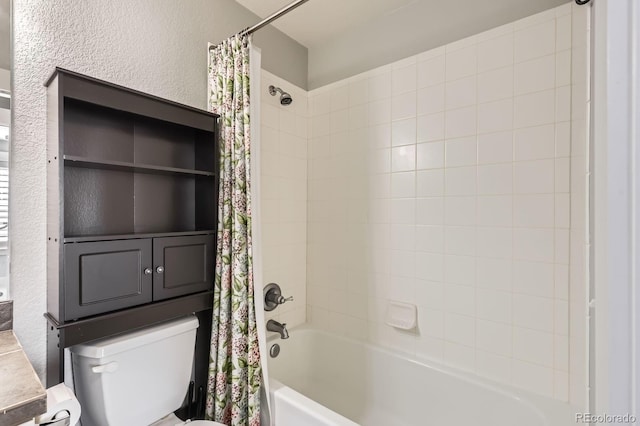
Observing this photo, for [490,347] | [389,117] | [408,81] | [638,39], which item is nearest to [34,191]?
[638,39]

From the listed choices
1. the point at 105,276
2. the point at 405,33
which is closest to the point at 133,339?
the point at 105,276

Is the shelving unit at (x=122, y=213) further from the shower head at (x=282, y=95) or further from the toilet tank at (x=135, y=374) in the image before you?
the shower head at (x=282, y=95)

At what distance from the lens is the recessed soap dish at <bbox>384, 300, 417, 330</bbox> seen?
5.86ft

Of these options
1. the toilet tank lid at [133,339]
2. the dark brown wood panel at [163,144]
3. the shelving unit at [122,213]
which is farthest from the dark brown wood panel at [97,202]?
the toilet tank lid at [133,339]

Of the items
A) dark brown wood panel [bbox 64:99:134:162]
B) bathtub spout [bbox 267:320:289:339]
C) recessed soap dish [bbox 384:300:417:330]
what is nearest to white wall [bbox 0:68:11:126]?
dark brown wood panel [bbox 64:99:134:162]

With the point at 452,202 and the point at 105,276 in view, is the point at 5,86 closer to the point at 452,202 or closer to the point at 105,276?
the point at 105,276

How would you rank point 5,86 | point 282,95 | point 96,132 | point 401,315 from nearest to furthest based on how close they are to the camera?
point 5,86 → point 96,132 → point 401,315 → point 282,95

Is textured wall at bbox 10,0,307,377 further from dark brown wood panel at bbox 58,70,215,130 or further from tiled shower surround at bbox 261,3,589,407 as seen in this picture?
tiled shower surround at bbox 261,3,589,407

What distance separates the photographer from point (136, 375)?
3.86ft

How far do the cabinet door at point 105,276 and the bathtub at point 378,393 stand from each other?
78 cm

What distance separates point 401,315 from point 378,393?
50 cm

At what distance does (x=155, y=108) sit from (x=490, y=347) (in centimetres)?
196

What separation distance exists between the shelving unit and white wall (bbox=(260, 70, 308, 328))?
535 millimetres

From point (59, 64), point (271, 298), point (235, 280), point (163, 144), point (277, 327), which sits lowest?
point (277, 327)
